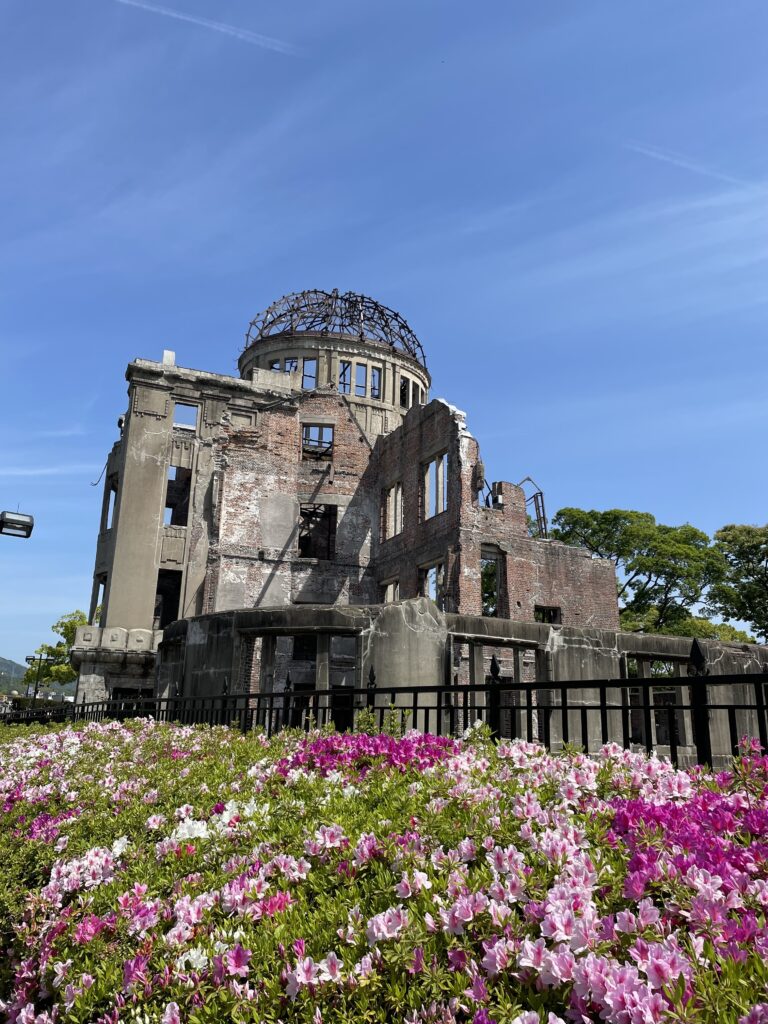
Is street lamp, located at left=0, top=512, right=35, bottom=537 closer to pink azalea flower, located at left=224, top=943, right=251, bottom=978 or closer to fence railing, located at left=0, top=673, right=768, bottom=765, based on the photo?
fence railing, located at left=0, top=673, right=768, bottom=765

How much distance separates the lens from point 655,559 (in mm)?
39312

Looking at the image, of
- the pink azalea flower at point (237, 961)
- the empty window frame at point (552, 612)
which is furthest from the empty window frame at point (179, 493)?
the pink azalea flower at point (237, 961)

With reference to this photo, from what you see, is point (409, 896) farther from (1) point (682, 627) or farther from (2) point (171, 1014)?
(1) point (682, 627)


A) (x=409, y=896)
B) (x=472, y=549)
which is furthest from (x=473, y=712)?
(x=472, y=549)

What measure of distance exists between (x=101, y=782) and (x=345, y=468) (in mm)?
27132

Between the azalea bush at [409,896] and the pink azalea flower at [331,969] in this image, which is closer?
the azalea bush at [409,896]

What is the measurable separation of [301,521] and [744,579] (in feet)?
78.3

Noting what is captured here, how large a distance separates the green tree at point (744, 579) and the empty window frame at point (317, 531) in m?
20.8

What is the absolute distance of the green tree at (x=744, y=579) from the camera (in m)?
38.7

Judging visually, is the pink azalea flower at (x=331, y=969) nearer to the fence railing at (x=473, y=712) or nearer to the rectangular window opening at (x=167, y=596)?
the fence railing at (x=473, y=712)

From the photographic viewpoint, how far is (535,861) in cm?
285

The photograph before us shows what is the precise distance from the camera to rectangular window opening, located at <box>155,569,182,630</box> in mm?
33125

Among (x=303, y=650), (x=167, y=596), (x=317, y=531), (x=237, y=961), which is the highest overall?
(x=317, y=531)

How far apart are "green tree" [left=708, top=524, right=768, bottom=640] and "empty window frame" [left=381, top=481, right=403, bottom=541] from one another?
18.5m
